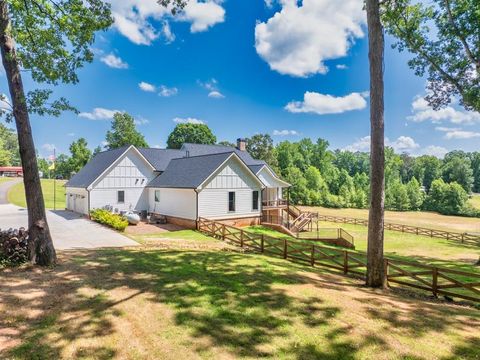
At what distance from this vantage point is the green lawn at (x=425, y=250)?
54.9ft

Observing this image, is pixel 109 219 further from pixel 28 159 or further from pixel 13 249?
pixel 28 159

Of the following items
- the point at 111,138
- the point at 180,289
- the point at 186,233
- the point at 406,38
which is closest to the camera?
the point at 180,289

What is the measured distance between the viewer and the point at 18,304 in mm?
5805

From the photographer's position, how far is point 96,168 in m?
26.8

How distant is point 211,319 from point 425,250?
2088 centimetres

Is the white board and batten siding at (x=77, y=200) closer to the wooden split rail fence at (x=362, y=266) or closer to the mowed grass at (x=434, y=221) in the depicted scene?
the wooden split rail fence at (x=362, y=266)

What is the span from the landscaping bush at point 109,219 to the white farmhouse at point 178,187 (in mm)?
1633

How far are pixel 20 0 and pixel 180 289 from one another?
9531mm

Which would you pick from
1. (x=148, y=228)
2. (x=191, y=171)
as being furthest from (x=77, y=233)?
(x=191, y=171)

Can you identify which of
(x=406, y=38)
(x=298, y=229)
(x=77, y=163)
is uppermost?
(x=406, y=38)

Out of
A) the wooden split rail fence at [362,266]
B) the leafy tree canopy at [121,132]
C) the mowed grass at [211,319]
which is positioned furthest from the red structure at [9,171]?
the mowed grass at [211,319]

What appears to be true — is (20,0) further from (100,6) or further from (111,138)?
(111,138)

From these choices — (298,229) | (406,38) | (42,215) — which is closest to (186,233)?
(298,229)

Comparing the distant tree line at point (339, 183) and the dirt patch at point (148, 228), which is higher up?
the distant tree line at point (339, 183)
